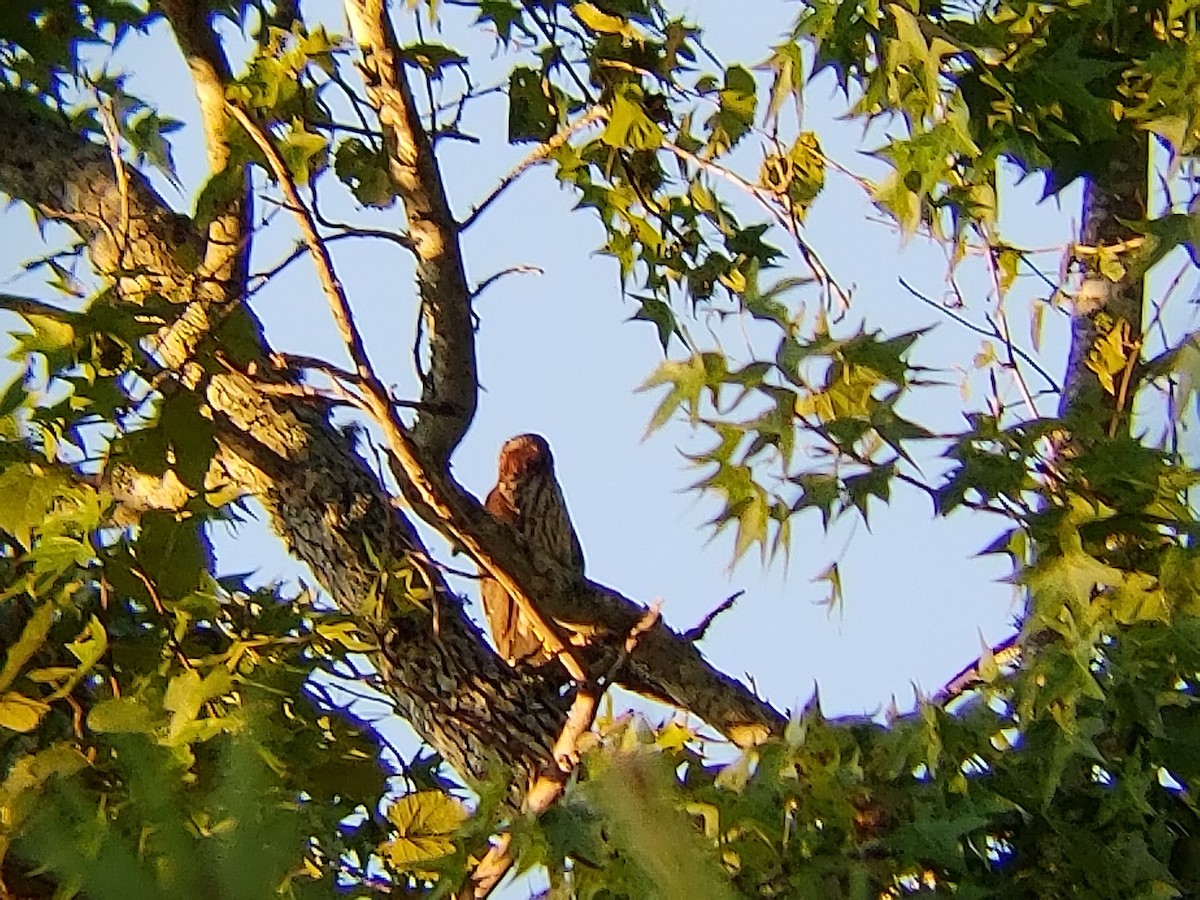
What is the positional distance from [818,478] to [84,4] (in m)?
1.20

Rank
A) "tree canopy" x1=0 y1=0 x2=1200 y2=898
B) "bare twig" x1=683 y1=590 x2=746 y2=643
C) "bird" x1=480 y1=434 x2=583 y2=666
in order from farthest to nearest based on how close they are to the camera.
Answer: "bird" x1=480 y1=434 x2=583 y2=666 < "bare twig" x1=683 y1=590 x2=746 y2=643 < "tree canopy" x1=0 y1=0 x2=1200 y2=898

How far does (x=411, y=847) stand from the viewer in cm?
113

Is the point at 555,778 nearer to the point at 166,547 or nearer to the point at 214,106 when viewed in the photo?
the point at 166,547

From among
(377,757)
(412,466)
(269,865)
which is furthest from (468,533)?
(269,865)

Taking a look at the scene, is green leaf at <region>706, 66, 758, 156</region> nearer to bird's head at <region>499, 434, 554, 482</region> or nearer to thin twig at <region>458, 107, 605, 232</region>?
thin twig at <region>458, 107, 605, 232</region>

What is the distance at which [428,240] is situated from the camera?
153cm

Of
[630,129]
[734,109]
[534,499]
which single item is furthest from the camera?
[534,499]

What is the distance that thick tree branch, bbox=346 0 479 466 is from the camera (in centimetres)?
144

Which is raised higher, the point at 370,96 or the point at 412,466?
the point at 370,96

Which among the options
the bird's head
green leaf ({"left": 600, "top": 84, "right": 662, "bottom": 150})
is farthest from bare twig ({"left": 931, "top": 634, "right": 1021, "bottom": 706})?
the bird's head

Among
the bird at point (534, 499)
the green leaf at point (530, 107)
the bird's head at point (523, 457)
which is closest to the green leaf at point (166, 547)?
the green leaf at point (530, 107)

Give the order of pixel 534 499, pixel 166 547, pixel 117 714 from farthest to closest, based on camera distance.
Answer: pixel 534 499 < pixel 166 547 < pixel 117 714

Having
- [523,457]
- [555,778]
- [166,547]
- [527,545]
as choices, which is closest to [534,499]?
[523,457]

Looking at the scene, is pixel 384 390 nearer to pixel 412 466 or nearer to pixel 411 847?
pixel 412 466
